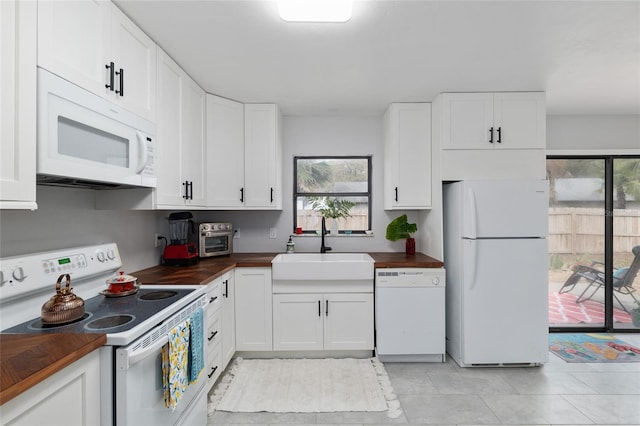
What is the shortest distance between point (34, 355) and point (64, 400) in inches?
7.0

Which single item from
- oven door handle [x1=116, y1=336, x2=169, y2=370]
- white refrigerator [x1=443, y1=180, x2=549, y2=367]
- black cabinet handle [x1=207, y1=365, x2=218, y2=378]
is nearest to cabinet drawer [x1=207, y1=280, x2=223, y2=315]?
black cabinet handle [x1=207, y1=365, x2=218, y2=378]

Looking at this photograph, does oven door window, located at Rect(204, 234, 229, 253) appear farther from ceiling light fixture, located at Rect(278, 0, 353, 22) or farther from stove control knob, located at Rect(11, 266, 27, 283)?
ceiling light fixture, located at Rect(278, 0, 353, 22)

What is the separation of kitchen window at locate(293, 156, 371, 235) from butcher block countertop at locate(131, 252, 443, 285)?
1.61 feet

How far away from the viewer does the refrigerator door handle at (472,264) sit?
269cm

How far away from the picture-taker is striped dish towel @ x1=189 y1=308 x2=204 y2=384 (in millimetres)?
1709

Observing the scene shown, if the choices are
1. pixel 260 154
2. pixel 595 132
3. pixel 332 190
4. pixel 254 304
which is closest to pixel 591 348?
pixel 595 132

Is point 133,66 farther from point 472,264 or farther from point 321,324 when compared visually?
point 472,264

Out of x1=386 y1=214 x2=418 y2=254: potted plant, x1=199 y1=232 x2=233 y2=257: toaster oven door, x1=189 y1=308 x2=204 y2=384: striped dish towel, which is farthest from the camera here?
x1=386 y1=214 x2=418 y2=254: potted plant

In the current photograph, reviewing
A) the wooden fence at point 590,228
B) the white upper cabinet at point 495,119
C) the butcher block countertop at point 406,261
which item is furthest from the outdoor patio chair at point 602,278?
the butcher block countertop at point 406,261

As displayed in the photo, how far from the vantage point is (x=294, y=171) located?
3656 millimetres

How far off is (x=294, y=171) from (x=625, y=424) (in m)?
3.30

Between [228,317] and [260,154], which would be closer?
[228,317]

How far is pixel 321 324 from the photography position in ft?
9.59

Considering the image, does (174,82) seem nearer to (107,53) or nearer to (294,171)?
(107,53)
